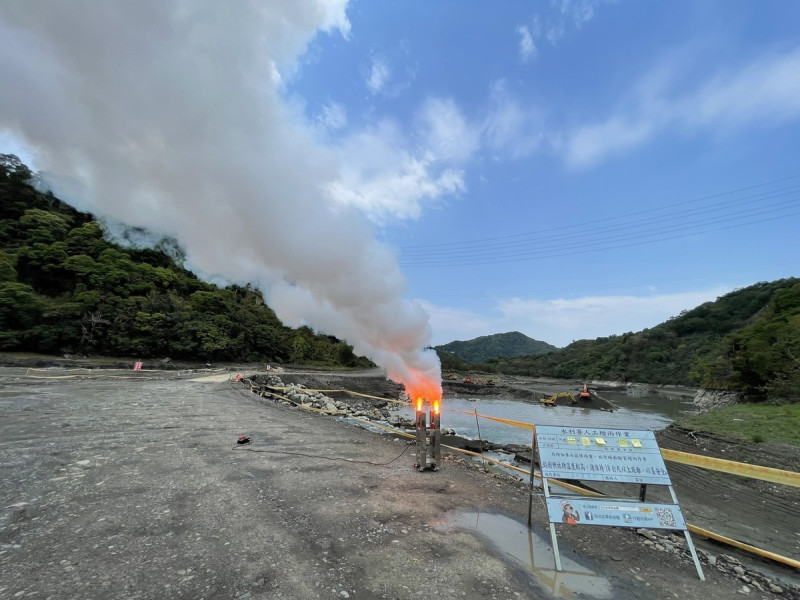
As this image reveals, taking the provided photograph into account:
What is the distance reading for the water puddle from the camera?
12.5 feet

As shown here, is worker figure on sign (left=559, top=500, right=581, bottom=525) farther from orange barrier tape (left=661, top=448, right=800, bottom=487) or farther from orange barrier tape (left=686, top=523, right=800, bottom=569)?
orange barrier tape (left=661, top=448, right=800, bottom=487)

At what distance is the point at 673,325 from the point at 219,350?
158708 mm

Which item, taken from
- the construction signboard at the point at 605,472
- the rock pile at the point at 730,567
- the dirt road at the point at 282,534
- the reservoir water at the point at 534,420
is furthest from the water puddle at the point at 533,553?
the reservoir water at the point at 534,420

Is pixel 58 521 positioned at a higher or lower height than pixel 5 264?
lower

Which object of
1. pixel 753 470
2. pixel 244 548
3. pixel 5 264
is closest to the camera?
pixel 244 548

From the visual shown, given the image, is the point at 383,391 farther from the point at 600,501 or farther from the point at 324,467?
the point at 600,501

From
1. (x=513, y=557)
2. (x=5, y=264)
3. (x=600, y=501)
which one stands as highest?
(x=5, y=264)

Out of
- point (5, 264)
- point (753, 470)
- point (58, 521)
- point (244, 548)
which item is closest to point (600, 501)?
point (753, 470)

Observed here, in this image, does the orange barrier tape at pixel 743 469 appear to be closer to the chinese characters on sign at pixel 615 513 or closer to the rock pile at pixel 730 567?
the chinese characters on sign at pixel 615 513

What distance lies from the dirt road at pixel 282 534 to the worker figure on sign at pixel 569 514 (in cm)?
46

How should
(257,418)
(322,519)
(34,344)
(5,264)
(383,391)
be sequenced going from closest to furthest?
(322,519), (257,418), (34,344), (5,264), (383,391)

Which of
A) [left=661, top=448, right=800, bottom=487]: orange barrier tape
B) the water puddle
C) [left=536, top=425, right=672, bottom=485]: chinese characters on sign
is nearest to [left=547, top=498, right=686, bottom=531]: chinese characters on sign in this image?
[left=536, top=425, right=672, bottom=485]: chinese characters on sign

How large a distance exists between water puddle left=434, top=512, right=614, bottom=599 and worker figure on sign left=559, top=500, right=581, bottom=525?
457mm

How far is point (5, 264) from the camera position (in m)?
44.7
